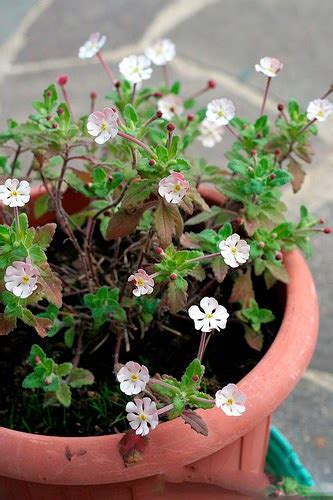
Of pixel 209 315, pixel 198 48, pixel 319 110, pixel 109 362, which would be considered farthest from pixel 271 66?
pixel 198 48

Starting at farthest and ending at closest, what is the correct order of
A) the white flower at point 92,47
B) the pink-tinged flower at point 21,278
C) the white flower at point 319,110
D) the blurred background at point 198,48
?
the blurred background at point 198,48
the white flower at point 92,47
the white flower at point 319,110
the pink-tinged flower at point 21,278

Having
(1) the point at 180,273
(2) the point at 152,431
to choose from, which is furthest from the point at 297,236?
(2) the point at 152,431

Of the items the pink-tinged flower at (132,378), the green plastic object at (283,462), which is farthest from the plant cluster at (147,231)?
the green plastic object at (283,462)

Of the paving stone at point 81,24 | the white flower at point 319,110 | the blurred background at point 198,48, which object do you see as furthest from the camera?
the paving stone at point 81,24

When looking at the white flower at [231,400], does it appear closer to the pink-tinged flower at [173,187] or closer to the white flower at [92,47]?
the pink-tinged flower at [173,187]

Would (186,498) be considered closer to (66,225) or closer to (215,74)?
(66,225)
